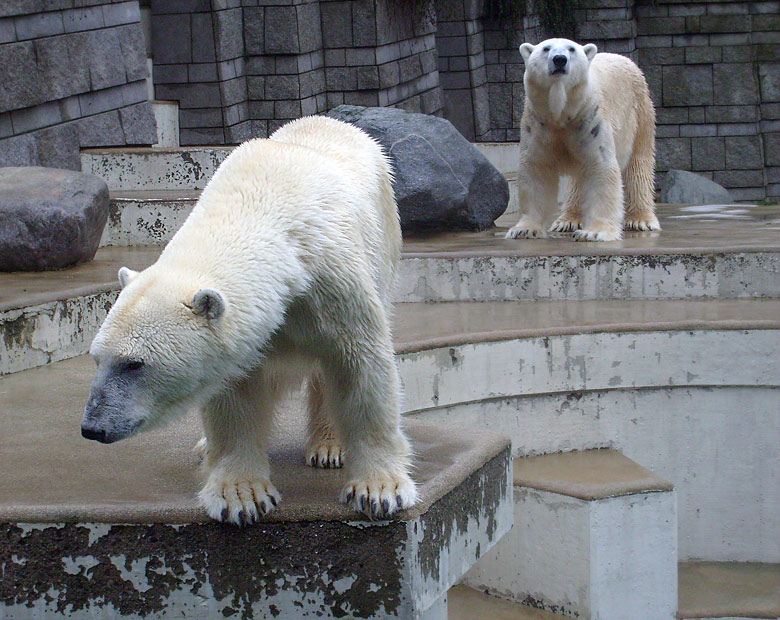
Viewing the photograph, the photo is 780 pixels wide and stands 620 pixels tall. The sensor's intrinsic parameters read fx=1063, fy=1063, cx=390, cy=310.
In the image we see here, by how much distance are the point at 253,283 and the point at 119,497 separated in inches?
28.8

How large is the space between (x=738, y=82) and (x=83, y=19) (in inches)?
371

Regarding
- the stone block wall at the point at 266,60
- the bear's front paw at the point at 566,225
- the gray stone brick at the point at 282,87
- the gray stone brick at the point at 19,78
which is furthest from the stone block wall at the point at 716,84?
the gray stone brick at the point at 19,78

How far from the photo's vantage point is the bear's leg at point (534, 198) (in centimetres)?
648

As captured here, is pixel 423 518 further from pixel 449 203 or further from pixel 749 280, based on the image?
pixel 449 203

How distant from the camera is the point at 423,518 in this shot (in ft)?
7.48

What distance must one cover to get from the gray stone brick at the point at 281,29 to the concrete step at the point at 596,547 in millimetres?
5762

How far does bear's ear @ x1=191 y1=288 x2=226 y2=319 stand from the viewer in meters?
1.87

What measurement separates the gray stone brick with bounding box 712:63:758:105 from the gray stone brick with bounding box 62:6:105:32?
909cm

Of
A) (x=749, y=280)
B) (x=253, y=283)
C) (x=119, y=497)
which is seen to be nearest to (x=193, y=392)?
(x=253, y=283)

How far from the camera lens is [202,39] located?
8664 mm

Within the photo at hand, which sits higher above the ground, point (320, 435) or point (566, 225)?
point (320, 435)

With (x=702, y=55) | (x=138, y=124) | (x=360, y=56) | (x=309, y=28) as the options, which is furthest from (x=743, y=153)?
(x=138, y=124)

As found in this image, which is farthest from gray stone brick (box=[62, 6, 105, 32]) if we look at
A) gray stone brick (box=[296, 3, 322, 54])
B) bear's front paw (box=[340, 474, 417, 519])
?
bear's front paw (box=[340, 474, 417, 519])

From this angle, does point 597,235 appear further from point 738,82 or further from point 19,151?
point 738,82
